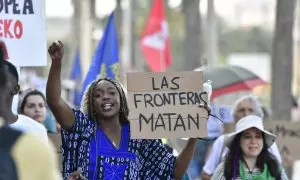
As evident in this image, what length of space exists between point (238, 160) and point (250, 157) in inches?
3.4

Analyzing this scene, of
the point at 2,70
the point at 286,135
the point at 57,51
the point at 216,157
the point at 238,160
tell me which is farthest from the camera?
the point at 286,135

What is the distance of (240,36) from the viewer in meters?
70.7

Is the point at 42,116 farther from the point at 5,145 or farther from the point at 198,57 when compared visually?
the point at 198,57

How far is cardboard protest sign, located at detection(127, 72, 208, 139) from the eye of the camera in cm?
603

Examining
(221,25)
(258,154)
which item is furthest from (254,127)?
(221,25)

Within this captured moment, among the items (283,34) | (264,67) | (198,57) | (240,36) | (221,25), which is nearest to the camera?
(283,34)

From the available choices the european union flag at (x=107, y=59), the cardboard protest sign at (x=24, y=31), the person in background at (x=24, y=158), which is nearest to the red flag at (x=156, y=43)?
the european union flag at (x=107, y=59)

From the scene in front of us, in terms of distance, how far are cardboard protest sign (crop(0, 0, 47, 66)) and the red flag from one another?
1066 cm

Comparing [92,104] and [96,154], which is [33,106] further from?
[96,154]

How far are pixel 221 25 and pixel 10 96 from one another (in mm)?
72906

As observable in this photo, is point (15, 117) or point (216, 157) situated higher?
point (15, 117)

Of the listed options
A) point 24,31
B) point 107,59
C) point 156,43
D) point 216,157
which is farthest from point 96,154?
point 156,43

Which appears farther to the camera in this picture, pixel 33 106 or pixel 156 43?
pixel 156 43

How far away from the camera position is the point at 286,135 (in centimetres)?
984
